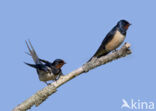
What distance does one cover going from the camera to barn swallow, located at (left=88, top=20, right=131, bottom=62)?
20.2ft

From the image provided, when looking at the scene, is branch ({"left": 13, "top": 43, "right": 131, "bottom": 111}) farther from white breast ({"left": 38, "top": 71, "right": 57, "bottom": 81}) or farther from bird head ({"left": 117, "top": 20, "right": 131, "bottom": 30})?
bird head ({"left": 117, "top": 20, "right": 131, "bottom": 30})

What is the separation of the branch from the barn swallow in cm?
99

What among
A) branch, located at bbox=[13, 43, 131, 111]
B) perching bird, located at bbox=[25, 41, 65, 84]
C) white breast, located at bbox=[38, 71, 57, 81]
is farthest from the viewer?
white breast, located at bbox=[38, 71, 57, 81]

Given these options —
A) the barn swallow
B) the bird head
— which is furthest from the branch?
the bird head

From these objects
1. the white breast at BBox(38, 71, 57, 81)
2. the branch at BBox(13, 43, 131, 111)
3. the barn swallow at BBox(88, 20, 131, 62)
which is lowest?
the branch at BBox(13, 43, 131, 111)

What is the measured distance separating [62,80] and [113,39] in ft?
4.69

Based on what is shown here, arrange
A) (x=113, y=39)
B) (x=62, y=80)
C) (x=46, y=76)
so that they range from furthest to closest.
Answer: (x=113, y=39)
(x=46, y=76)
(x=62, y=80)

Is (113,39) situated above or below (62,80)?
above

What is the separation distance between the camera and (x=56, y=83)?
5113mm

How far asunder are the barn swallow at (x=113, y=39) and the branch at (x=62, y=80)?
989 mm

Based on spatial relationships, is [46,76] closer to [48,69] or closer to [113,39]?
[48,69]

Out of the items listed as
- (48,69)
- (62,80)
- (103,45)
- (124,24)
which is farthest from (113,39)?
(62,80)

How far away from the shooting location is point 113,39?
618 cm

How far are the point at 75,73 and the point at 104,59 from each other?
0.41 metres
